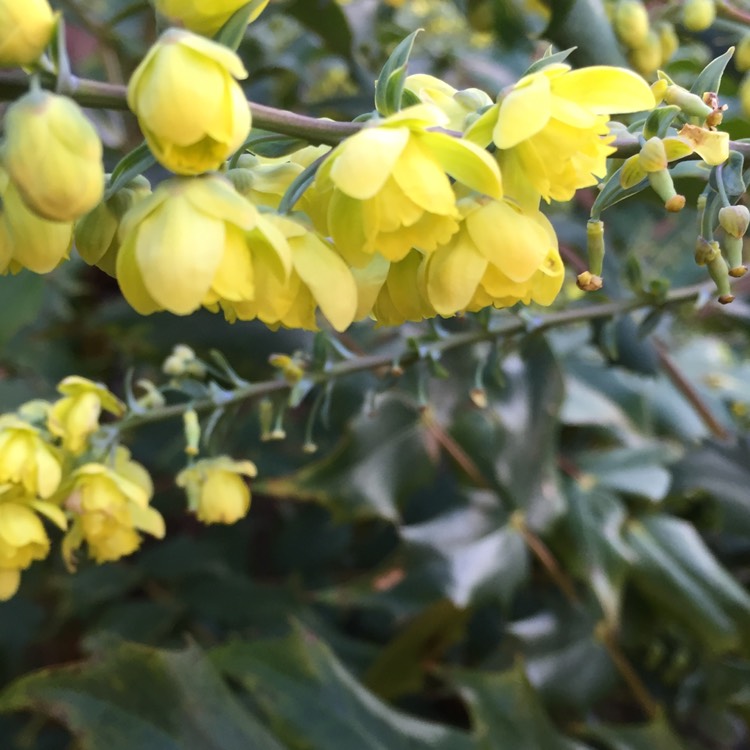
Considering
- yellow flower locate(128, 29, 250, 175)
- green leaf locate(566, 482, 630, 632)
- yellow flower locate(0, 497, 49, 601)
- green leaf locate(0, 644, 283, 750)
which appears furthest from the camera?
green leaf locate(566, 482, 630, 632)

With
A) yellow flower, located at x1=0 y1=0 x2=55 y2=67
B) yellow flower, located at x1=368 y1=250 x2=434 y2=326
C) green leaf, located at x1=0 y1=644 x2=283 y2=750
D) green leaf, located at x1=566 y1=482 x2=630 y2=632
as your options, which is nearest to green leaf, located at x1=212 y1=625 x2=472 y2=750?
green leaf, located at x1=0 y1=644 x2=283 y2=750

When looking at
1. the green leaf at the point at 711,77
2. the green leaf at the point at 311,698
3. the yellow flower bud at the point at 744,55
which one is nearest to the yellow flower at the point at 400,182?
the green leaf at the point at 711,77

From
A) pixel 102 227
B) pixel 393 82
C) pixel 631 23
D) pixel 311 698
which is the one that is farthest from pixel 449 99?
pixel 311 698

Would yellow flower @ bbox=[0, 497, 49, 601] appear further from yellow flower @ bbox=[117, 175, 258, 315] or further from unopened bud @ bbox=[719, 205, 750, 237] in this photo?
unopened bud @ bbox=[719, 205, 750, 237]

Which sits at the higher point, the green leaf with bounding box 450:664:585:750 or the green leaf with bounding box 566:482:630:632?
the green leaf with bounding box 566:482:630:632

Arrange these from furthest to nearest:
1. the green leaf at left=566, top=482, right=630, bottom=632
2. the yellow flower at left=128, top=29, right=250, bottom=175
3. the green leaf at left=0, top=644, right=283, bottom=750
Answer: the green leaf at left=566, top=482, right=630, bottom=632, the green leaf at left=0, top=644, right=283, bottom=750, the yellow flower at left=128, top=29, right=250, bottom=175

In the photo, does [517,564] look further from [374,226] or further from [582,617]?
[374,226]

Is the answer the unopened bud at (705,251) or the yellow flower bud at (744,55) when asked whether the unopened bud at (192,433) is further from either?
the yellow flower bud at (744,55)

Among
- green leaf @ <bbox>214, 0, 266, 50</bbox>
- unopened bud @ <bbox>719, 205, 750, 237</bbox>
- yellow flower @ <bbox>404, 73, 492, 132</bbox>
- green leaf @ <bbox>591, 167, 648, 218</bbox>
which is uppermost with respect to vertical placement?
green leaf @ <bbox>214, 0, 266, 50</bbox>

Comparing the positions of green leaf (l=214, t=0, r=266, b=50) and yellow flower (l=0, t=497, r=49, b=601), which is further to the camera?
yellow flower (l=0, t=497, r=49, b=601)
